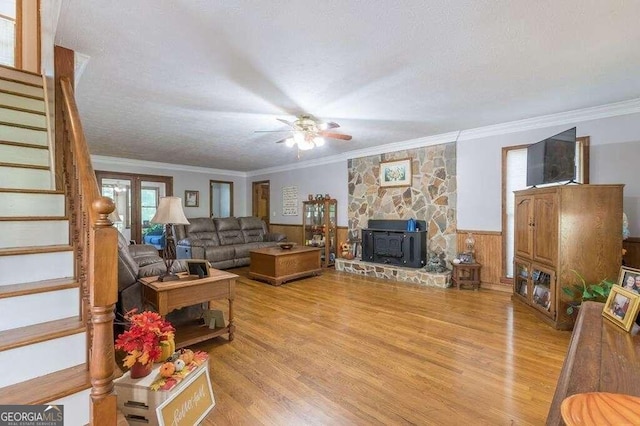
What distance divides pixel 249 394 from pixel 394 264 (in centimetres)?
379

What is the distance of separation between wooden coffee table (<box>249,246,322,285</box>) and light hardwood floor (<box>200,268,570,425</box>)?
94 centimetres

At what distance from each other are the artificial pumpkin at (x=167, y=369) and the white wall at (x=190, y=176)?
21.1 ft

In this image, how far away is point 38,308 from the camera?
1.61 m

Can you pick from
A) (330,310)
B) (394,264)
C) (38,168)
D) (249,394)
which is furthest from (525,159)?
(38,168)

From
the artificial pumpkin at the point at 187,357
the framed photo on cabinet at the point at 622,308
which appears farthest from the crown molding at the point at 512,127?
the artificial pumpkin at the point at 187,357

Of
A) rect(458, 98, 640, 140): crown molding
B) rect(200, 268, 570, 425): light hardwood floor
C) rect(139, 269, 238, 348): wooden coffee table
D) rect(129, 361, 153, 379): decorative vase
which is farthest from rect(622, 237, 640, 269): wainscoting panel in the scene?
rect(129, 361, 153, 379): decorative vase

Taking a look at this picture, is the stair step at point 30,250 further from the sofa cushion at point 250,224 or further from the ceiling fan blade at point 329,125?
the sofa cushion at point 250,224

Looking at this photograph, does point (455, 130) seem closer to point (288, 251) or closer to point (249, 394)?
point (288, 251)

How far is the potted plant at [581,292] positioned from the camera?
9.52ft

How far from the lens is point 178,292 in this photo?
→ 2473 millimetres

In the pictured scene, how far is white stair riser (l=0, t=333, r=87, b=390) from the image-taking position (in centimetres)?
135

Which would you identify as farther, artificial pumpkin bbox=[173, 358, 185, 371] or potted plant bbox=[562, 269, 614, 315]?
potted plant bbox=[562, 269, 614, 315]

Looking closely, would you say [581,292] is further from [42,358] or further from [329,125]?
[42,358]

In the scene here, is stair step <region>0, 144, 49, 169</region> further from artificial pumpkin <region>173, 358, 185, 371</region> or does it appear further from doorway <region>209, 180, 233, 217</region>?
doorway <region>209, 180, 233, 217</region>
